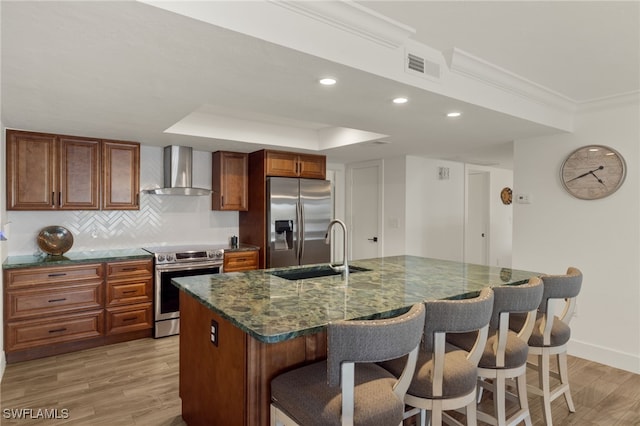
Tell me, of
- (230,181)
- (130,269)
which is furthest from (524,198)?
(130,269)

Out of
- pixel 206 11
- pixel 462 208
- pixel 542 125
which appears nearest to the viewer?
pixel 206 11

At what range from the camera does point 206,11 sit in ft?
4.82

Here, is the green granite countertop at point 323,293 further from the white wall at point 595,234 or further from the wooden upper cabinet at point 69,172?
the wooden upper cabinet at point 69,172

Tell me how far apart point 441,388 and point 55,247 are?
12.9 feet

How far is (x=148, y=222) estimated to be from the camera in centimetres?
445

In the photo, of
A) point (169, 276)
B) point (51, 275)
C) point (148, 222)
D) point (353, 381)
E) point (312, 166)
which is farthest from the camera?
point (312, 166)

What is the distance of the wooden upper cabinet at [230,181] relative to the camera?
4.68 metres

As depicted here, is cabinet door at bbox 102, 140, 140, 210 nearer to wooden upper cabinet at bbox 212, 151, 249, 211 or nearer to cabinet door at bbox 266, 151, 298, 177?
wooden upper cabinet at bbox 212, 151, 249, 211

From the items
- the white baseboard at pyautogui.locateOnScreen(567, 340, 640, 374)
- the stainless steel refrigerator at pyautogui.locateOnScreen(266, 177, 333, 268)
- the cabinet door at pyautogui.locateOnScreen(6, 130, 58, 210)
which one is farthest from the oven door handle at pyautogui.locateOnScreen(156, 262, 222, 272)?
the white baseboard at pyautogui.locateOnScreen(567, 340, 640, 374)

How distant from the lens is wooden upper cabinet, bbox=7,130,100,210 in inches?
136

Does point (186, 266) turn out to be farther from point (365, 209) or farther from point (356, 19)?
point (356, 19)

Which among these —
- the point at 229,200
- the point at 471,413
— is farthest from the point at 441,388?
the point at 229,200

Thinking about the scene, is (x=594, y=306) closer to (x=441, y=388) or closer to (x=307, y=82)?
(x=441, y=388)

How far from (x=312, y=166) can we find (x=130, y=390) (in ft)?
10.6
